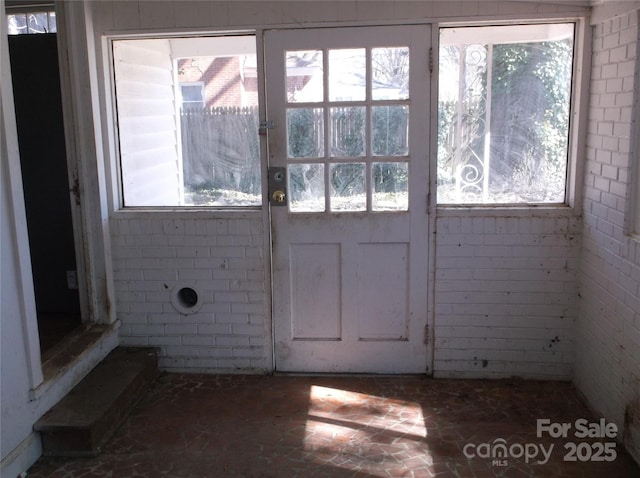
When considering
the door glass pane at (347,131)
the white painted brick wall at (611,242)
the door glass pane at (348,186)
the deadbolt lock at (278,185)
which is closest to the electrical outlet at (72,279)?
the deadbolt lock at (278,185)

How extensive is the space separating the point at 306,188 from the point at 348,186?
255 mm

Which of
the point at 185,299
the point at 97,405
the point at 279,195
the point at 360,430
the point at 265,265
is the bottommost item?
the point at 360,430

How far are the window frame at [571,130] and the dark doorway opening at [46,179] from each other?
2394 millimetres

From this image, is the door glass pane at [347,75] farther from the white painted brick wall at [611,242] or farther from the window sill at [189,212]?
the white painted brick wall at [611,242]


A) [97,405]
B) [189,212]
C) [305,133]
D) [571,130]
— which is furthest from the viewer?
[189,212]

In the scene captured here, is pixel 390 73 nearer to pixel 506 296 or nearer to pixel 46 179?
pixel 506 296

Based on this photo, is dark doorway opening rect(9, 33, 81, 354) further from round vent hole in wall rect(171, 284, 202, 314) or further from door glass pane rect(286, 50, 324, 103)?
door glass pane rect(286, 50, 324, 103)

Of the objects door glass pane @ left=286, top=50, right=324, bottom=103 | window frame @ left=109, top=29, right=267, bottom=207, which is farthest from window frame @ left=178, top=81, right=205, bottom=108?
door glass pane @ left=286, top=50, right=324, bottom=103

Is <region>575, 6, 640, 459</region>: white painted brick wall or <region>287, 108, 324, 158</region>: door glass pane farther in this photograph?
<region>287, 108, 324, 158</region>: door glass pane

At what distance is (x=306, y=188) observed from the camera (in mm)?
3494

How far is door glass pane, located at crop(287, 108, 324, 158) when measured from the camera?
343 centimetres

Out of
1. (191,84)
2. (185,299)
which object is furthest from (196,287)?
(191,84)

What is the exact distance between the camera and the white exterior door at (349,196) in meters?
3.35

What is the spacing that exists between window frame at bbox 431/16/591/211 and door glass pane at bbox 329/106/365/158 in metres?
0.43
